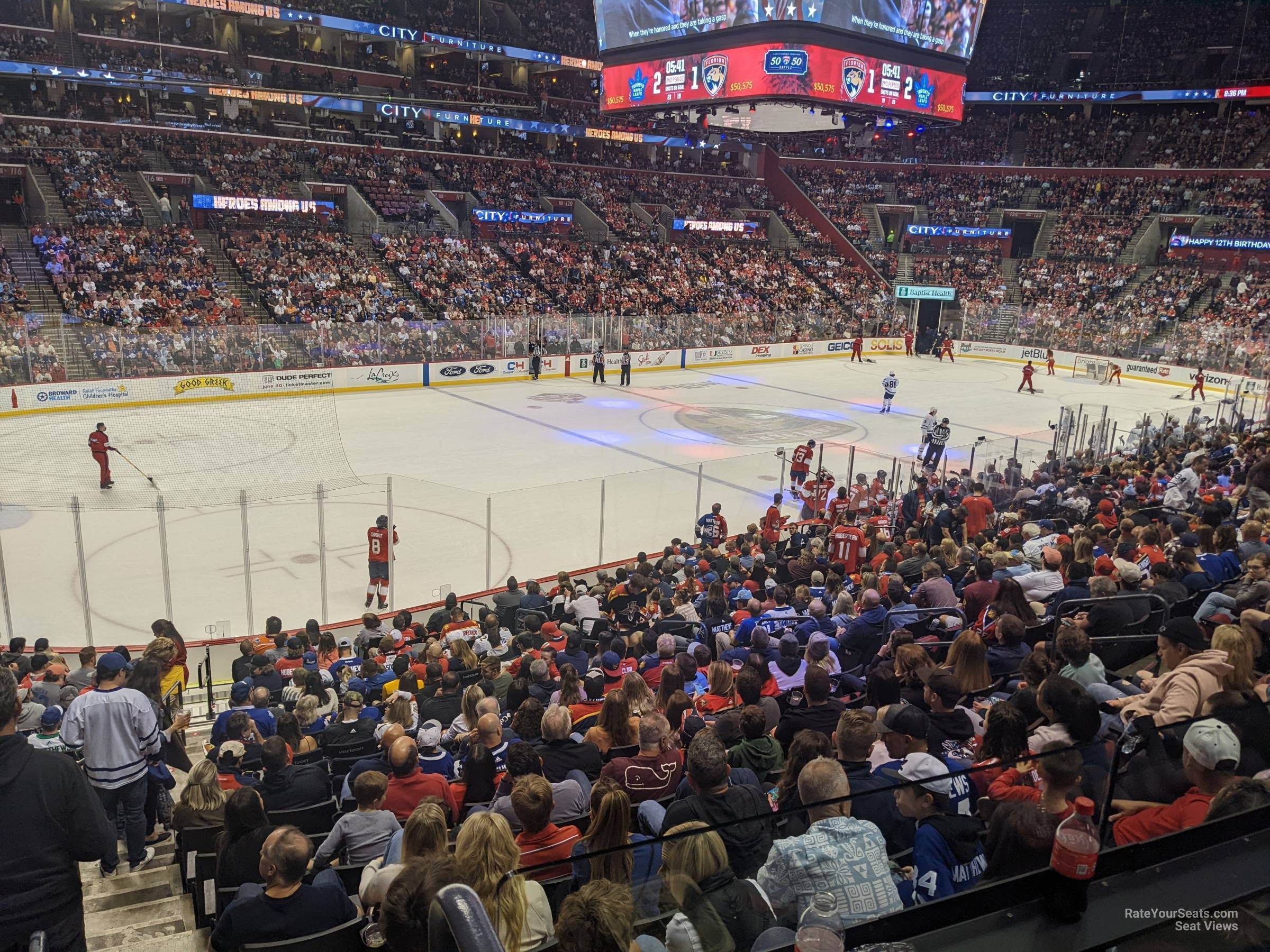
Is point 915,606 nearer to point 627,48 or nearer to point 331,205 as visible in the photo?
point 627,48

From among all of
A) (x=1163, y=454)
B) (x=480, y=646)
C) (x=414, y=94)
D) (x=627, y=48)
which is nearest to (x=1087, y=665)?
(x=480, y=646)

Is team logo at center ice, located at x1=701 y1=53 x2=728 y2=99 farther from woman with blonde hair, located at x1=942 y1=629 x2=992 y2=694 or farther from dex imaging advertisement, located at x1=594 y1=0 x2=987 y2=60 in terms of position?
woman with blonde hair, located at x1=942 y1=629 x2=992 y2=694

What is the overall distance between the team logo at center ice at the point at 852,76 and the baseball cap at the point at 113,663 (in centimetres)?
3004

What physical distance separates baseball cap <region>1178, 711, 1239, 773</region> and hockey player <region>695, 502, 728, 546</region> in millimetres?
11467

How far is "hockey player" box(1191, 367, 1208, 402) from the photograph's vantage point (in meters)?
33.2

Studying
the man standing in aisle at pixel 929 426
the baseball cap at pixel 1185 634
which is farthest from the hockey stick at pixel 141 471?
the baseball cap at pixel 1185 634

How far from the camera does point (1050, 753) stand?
347 cm

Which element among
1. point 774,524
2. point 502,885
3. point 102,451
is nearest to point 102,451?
point 102,451

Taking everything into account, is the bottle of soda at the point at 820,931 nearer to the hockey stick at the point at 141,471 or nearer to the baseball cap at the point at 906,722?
the baseball cap at the point at 906,722

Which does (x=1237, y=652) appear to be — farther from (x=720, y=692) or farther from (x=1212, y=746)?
(x=720, y=692)

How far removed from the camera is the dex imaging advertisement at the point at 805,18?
30.7 meters

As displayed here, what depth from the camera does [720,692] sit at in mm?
7039

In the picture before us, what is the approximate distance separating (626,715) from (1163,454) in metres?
15.3

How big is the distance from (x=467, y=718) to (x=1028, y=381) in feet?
108
